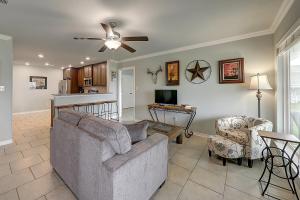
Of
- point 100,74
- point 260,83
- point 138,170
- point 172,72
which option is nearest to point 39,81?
point 100,74

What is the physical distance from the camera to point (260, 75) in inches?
114

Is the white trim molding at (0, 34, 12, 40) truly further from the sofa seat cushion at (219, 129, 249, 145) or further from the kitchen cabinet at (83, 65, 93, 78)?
the sofa seat cushion at (219, 129, 249, 145)

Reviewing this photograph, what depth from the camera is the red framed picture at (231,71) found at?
3.31 metres

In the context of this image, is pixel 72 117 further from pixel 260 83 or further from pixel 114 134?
pixel 260 83

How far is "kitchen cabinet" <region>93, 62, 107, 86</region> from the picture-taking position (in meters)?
6.13

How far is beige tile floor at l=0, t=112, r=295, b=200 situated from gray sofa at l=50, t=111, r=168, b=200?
242mm

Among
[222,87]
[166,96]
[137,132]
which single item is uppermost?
[222,87]

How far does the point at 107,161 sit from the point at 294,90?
9.58 ft

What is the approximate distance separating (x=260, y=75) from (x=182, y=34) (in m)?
1.78

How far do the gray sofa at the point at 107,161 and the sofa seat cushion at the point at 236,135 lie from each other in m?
1.40

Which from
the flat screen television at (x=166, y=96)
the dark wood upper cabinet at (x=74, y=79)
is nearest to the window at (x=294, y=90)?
the flat screen television at (x=166, y=96)

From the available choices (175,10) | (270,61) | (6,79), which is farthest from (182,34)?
(6,79)

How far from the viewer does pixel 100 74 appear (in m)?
6.33

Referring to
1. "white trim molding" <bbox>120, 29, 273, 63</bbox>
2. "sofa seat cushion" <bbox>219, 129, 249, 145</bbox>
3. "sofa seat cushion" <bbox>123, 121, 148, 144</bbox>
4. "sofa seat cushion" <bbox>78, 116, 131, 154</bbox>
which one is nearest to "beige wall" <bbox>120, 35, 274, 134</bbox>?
"white trim molding" <bbox>120, 29, 273, 63</bbox>
